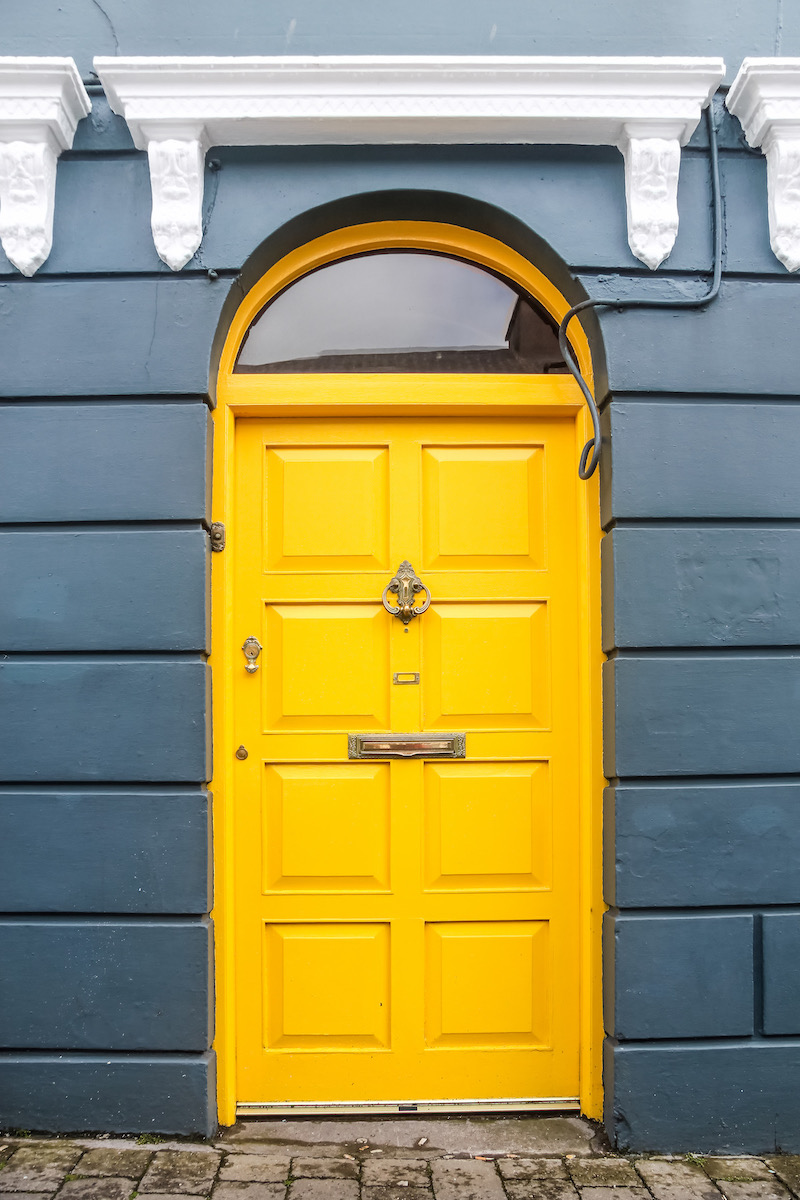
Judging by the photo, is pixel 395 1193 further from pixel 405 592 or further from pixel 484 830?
pixel 405 592

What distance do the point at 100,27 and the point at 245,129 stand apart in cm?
67

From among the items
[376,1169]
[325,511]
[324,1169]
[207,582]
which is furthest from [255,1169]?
[325,511]

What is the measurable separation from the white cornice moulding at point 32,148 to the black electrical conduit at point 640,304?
1836 millimetres

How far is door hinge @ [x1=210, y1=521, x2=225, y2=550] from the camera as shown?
3021 millimetres

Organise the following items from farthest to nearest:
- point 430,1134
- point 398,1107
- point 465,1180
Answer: point 398,1107 → point 430,1134 → point 465,1180

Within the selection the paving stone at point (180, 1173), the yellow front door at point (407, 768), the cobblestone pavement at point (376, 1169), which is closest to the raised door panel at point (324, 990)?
the yellow front door at point (407, 768)

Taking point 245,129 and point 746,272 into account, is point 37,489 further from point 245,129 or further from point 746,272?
point 746,272

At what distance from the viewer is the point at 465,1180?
2.66 meters

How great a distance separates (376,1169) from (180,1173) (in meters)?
0.61

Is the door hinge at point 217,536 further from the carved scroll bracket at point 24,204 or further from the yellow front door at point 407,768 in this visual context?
the carved scroll bracket at point 24,204

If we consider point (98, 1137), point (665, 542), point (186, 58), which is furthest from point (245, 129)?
point (98, 1137)

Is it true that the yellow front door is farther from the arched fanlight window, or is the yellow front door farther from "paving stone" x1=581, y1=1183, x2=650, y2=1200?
"paving stone" x1=581, y1=1183, x2=650, y2=1200

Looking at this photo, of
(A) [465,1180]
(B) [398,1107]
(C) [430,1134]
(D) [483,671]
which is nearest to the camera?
(A) [465,1180]

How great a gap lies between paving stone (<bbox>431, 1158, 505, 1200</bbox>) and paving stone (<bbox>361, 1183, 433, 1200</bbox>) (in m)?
0.04
